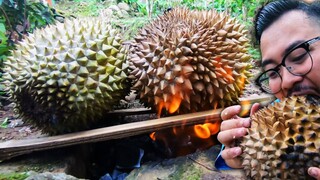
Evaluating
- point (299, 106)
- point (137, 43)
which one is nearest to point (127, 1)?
point (137, 43)

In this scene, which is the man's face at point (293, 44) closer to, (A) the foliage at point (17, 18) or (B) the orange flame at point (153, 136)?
(B) the orange flame at point (153, 136)

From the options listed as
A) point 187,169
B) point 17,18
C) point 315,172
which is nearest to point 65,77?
point 187,169

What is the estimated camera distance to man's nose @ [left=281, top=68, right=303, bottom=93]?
117cm

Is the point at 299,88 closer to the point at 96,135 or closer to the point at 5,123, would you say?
the point at 96,135

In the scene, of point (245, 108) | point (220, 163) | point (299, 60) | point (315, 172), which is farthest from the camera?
point (245, 108)

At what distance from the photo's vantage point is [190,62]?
1555 millimetres

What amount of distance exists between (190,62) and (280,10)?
457 millimetres

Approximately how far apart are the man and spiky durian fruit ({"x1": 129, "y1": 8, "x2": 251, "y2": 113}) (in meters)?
0.27

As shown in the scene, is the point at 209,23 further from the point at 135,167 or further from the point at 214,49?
the point at 135,167

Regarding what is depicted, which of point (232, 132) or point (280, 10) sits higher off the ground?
point (280, 10)

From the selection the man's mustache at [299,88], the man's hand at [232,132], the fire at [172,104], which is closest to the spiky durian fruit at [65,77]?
the fire at [172,104]

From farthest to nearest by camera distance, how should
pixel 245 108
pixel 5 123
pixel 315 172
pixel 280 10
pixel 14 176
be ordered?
pixel 5 123, pixel 245 108, pixel 14 176, pixel 280 10, pixel 315 172

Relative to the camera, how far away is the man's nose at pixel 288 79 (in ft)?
3.85

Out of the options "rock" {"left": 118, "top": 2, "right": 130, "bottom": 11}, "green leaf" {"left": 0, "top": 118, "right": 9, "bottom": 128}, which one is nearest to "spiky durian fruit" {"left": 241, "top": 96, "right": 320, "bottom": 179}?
"green leaf" {"left": 0, "top": 118, "right": 9, "bottom": 128}
